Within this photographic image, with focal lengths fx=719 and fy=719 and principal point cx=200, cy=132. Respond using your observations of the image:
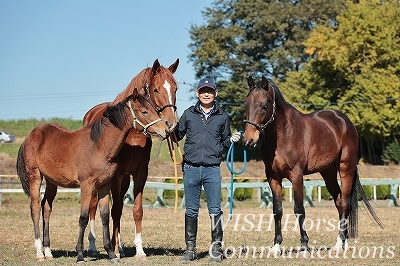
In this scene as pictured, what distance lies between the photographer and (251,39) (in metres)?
54.6

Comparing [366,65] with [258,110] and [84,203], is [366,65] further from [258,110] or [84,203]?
[84,203]

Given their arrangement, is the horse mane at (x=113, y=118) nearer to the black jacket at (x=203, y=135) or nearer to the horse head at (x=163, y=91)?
the horse head at (x=163, y=91)

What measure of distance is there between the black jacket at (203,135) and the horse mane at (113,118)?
0.77m

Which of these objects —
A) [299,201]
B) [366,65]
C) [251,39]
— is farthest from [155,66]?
[251,39]

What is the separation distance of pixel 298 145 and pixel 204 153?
1840 millimetres

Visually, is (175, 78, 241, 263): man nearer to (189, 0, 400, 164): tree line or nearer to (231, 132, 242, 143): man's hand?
A: (231, 132, 242, 143): man's hand

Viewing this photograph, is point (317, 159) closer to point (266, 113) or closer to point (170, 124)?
point (266, 113)

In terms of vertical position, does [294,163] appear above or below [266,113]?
below

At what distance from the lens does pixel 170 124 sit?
9.15 metres

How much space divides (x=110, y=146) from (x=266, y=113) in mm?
2273

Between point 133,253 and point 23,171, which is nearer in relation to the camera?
point 23,171

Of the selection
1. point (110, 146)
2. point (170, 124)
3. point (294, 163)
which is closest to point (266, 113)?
point (294, 163)

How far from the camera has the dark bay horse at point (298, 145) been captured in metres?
10.1

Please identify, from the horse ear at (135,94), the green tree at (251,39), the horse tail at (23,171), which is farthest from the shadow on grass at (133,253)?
the green tree at (251,39)
